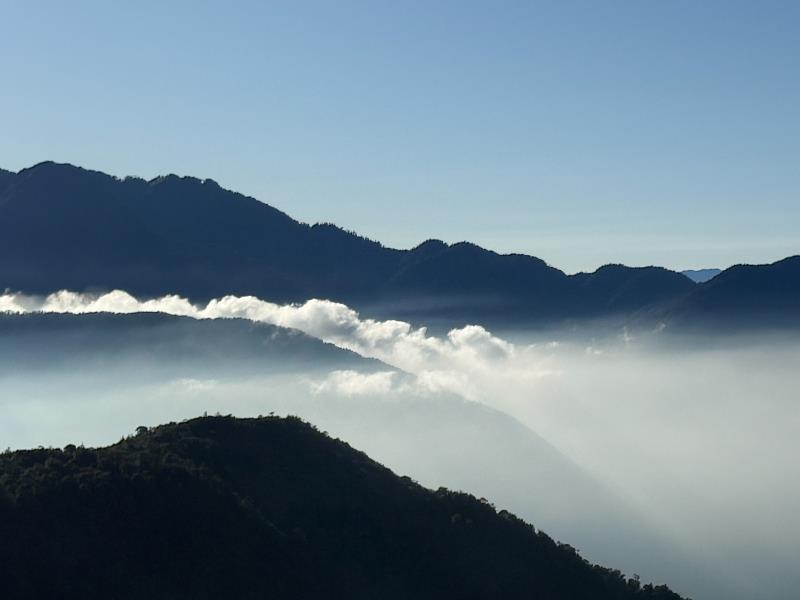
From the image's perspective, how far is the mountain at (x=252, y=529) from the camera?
4815 inches

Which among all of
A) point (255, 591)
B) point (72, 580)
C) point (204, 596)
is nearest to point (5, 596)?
point (72, 580)

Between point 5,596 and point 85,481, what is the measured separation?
25457 mm

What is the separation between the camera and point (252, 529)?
13825cm

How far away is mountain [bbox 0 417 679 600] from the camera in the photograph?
122 meters

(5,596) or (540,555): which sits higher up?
(5,596)

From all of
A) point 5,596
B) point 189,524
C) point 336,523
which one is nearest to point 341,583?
point 336,523

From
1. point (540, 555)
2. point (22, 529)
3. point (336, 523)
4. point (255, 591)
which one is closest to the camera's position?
point (22, 529)

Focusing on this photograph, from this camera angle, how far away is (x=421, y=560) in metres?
154

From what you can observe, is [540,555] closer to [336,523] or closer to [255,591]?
[336,523]

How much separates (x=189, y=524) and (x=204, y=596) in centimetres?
1331

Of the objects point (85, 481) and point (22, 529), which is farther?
point (85, 481)

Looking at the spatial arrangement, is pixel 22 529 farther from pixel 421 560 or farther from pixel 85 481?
pixel 421 560

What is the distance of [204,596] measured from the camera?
406ft

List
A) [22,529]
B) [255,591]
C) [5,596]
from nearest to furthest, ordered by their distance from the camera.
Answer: [5,596], [22,529], [255,591]
